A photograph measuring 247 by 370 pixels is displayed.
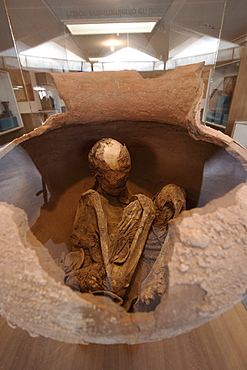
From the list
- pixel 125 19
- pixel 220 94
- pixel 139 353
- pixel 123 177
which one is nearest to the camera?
pixel 139 353

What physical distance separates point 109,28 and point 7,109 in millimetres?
1112

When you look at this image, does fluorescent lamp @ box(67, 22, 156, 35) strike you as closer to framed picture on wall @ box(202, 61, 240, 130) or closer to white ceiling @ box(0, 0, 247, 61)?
white ceiling @ box(0, 0, 247, 61)

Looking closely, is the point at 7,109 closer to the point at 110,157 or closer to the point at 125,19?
the point at 125,19

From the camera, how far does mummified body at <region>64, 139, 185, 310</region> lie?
882mm

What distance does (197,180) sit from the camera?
122 cm

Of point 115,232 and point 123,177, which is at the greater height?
point 123,177

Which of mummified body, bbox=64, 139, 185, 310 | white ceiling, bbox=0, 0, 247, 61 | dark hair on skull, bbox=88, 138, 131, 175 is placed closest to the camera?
mummified body, bbox=64, 139, 185, 310

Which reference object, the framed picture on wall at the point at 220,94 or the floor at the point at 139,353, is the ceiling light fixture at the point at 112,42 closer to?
the framed picture on wall at the point at 220,94

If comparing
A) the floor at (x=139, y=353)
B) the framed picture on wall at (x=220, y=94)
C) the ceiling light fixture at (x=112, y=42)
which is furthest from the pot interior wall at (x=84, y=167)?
the framed picture on wall at (x=220, y=94)

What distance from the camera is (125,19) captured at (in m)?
1.48

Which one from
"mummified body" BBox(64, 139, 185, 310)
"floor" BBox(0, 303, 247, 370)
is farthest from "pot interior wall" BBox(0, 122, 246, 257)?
"floor" BBox(0, 303, 247, 370)

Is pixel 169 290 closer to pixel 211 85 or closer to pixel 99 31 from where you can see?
pixel 99 31

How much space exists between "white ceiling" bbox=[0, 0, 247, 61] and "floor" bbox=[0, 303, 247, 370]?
6.18 feet

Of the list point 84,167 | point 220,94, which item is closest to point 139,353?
point 84,167
